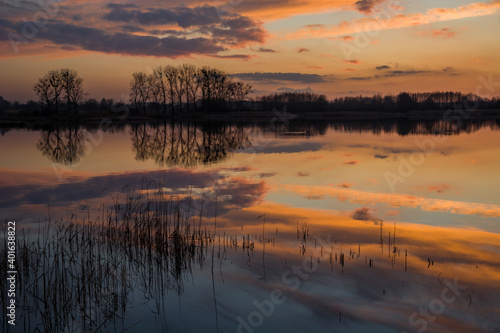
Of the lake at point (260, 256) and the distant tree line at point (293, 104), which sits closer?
the lake at point (260, 256)

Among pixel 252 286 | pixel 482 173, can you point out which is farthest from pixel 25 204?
pixel 482 173

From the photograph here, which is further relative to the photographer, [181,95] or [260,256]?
[181,95]

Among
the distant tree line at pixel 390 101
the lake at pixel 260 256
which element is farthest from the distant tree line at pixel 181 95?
the lake at pixel 260 256

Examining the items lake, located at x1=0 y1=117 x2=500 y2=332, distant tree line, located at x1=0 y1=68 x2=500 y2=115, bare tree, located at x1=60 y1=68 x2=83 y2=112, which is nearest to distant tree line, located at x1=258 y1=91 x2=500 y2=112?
distant tree line, located at x1=0 y1=68 x2=500 y2=115

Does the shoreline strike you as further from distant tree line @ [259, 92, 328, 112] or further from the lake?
the lake

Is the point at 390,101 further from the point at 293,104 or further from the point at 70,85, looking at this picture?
the point at 70,85

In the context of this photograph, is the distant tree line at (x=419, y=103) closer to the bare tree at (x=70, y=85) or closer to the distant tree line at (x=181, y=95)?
the distant tree line at (x=181, y=95)

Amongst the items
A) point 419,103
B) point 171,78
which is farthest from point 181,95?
point 419,103

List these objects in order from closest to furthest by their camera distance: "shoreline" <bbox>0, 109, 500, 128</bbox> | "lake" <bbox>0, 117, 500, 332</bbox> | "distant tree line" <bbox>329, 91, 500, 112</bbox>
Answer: "lake" <bbox>0, 117, 500, 332</bbox>, "shoreline" <bbox>0, 109, 500, 128</bbox>, "distant tree line" <bbox>329, 91, 500, 112</bbox>

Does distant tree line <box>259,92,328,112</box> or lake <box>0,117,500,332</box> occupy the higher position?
distant tree line <box>259,92,328,112</box>

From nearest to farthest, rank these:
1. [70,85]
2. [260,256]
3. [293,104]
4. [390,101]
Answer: [260,256], [70,85], [293,104], [390,101]

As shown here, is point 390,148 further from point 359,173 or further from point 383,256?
point 383,256

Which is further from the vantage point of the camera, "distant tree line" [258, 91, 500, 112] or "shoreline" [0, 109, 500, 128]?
"distant tree line" [258, 91, 500, 112]

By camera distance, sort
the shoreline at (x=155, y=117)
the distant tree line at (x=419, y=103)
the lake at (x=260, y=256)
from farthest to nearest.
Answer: the distant tree line at (x=419, y=103) → the shoreline at (x=155, y=117) → the lake at (x=260, y=256)
